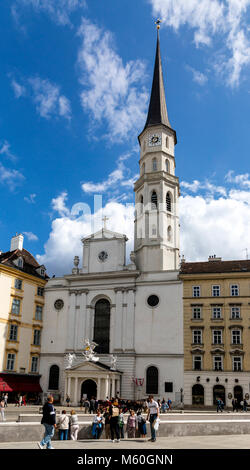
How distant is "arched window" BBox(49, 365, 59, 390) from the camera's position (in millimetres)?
50438

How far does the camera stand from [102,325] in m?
51.1

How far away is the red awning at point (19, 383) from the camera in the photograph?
45.4 metres

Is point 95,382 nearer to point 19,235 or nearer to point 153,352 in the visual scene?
point 153,352

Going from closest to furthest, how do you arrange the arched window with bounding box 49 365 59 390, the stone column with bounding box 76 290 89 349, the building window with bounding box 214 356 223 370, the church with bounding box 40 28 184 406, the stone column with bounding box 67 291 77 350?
the building window with bounding box 214 356 223 370
the church with bounding box 40 28 184 406
the arched window with bounding box 49 365 59 390
the stone column with bounding box 76 290 89 349
the stone column with bounding box 67 291 77 350

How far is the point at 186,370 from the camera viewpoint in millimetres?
45000

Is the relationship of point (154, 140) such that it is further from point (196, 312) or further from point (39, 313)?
point (39, 313)

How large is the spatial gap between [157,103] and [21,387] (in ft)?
132

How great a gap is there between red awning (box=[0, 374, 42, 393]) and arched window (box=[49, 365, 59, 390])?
54.8 inches

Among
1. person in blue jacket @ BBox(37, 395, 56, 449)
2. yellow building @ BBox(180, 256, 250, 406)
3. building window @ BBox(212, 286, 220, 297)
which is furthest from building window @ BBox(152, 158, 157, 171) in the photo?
person in blue jacket @ BBox(37, 395, 56, 449)

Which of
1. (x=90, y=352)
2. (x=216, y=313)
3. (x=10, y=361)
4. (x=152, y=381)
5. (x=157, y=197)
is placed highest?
(x=157, y=197)

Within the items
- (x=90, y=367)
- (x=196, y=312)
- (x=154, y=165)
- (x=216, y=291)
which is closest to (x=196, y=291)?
(x=216, y=291)

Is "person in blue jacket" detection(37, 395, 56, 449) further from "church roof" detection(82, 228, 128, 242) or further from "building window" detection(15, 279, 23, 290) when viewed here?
"church roof" detection(82, 228, 128, 242)
